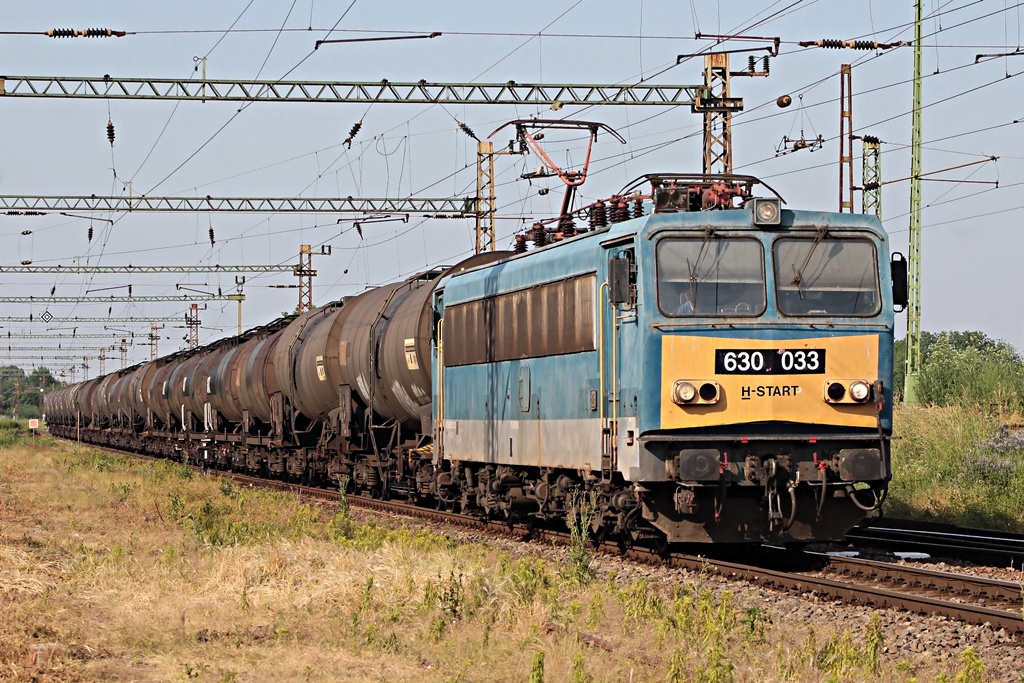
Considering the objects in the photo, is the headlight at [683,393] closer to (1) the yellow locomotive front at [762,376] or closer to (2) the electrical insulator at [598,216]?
(1) the yellow locomotive front at [762,376]

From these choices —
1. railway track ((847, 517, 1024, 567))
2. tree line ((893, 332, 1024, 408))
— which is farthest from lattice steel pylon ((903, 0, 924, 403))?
railway track ((847, 517, 1024, 567))

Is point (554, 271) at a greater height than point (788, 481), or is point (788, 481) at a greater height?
point (554, 271)

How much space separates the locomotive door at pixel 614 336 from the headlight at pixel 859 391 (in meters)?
2.28

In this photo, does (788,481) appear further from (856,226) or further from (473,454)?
(473,454)

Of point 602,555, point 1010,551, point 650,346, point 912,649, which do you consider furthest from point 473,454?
point 912,649

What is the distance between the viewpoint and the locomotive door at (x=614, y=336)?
1348cm

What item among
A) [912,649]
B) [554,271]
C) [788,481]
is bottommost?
[912,649]

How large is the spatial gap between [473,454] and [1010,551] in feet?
24.9

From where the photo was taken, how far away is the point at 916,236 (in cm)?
3141

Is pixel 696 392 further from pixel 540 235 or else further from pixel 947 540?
pixel 540 235

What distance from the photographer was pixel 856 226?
13953 millimetres

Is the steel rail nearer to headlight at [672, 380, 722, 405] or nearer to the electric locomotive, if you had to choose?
the electric locomotive

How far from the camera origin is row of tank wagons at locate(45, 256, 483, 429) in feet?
72.7

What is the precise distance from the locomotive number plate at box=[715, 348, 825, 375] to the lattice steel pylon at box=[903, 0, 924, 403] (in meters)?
15.9
